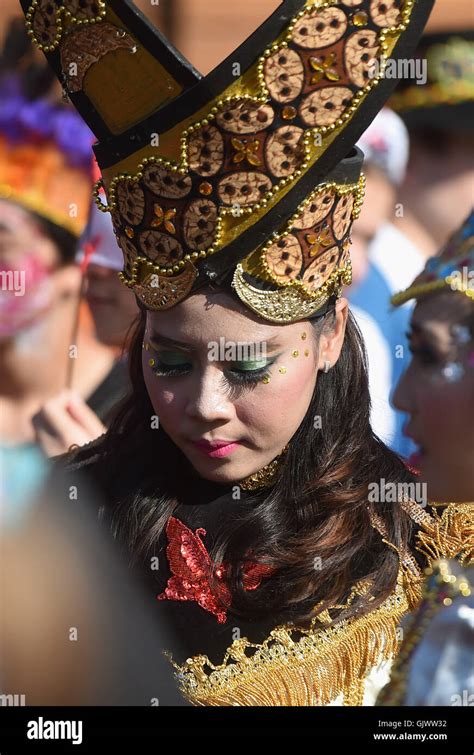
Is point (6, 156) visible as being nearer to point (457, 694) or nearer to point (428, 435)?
point (428, 435)

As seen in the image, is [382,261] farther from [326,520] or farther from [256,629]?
[256,629]

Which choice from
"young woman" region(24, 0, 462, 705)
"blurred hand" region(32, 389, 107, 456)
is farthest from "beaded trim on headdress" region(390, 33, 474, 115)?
"young woman" region(24, 0, 462, 705)

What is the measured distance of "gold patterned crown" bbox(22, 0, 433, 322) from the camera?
230cm

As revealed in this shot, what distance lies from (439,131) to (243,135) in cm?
247

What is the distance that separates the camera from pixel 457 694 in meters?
2.45

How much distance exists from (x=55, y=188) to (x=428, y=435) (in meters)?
1.79

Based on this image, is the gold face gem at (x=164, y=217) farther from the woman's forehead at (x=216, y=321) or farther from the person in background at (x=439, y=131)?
the person in background at (x=439, y=131)

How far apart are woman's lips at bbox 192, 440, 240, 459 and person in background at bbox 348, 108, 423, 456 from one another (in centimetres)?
103

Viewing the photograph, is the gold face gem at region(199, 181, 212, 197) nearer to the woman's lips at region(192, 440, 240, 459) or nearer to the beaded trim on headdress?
the woman's lips at region(192, 440, 240, 459)

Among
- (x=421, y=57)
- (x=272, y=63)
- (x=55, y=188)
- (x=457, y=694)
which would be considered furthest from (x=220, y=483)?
(x=421, y=57)

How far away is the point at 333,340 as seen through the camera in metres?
2.63

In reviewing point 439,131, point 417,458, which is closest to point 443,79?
point 439,131

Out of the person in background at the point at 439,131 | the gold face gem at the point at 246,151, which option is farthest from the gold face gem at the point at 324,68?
the person in background at the point at 439,131

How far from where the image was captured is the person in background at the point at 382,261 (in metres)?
3.71
